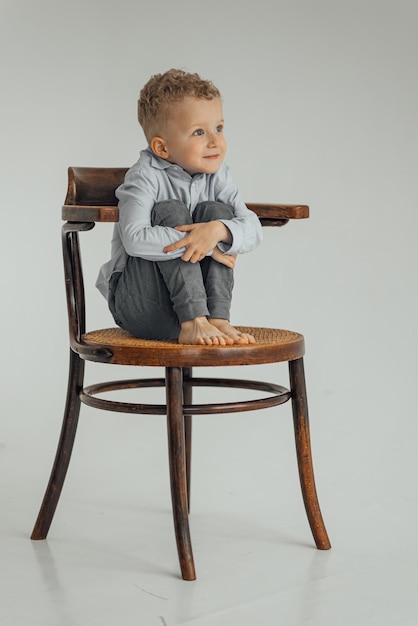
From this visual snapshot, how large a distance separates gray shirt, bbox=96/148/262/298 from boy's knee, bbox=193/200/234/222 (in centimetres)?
3

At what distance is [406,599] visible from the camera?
238 centimetres

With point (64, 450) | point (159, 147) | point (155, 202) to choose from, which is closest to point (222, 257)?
point (155, 202)

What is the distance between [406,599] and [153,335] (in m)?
0.82

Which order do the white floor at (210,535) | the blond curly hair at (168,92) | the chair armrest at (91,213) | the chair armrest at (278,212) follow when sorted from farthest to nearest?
the chair armrest at (278,212) → the blond curly hair at (168,92) → the chair armrest at (91,213) → the white floor at (210,535)

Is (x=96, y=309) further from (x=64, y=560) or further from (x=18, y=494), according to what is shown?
(x=64, y=560)

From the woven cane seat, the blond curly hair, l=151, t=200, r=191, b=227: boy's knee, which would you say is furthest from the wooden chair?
the blond curly hair

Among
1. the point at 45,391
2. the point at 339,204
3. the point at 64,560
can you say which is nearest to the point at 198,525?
the point at 64,560

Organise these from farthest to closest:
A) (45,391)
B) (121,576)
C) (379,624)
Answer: (45,391), (121,576), (379,624)

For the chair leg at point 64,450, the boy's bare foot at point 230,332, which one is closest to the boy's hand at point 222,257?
the boy's bare foot at point 230,332

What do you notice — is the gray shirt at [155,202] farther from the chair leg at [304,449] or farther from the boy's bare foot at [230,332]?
the chair leg at [304,449]

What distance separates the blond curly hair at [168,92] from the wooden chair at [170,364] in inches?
9.9

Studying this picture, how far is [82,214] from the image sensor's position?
258 centimetres

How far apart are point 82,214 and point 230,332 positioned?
1.39 feet

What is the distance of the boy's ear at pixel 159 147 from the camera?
2684mm
